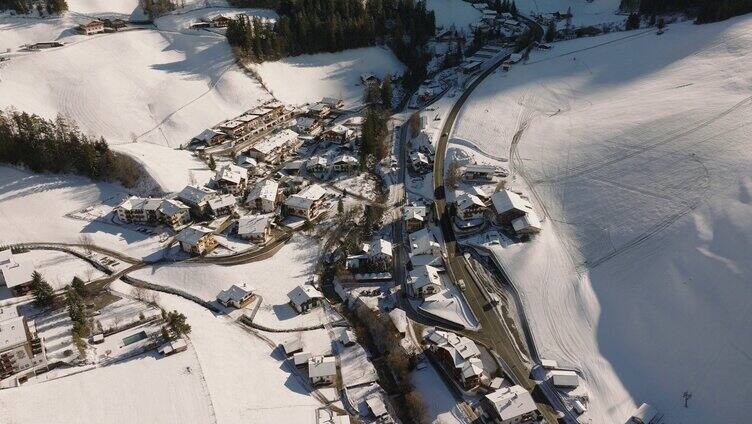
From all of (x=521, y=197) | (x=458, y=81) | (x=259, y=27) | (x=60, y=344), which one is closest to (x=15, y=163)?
(x=60, y=344)

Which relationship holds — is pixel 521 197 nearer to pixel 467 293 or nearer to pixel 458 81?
pixel 467 293

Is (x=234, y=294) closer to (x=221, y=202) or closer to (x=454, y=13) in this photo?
(x=221, y=202)

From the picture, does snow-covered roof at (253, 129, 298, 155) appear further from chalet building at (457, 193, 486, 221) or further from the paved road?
chalet building at (457, 193, 486, 221)

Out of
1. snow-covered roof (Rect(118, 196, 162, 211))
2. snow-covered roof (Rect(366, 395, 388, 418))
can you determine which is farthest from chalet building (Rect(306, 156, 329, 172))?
snow-covered roof (Rect(366, 395, 388, 418))

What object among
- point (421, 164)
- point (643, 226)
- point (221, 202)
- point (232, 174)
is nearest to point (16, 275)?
point (221, 202)

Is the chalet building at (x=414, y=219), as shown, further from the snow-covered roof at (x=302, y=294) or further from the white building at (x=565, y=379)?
the white building at (x=565, y=379)

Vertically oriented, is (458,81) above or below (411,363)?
above
